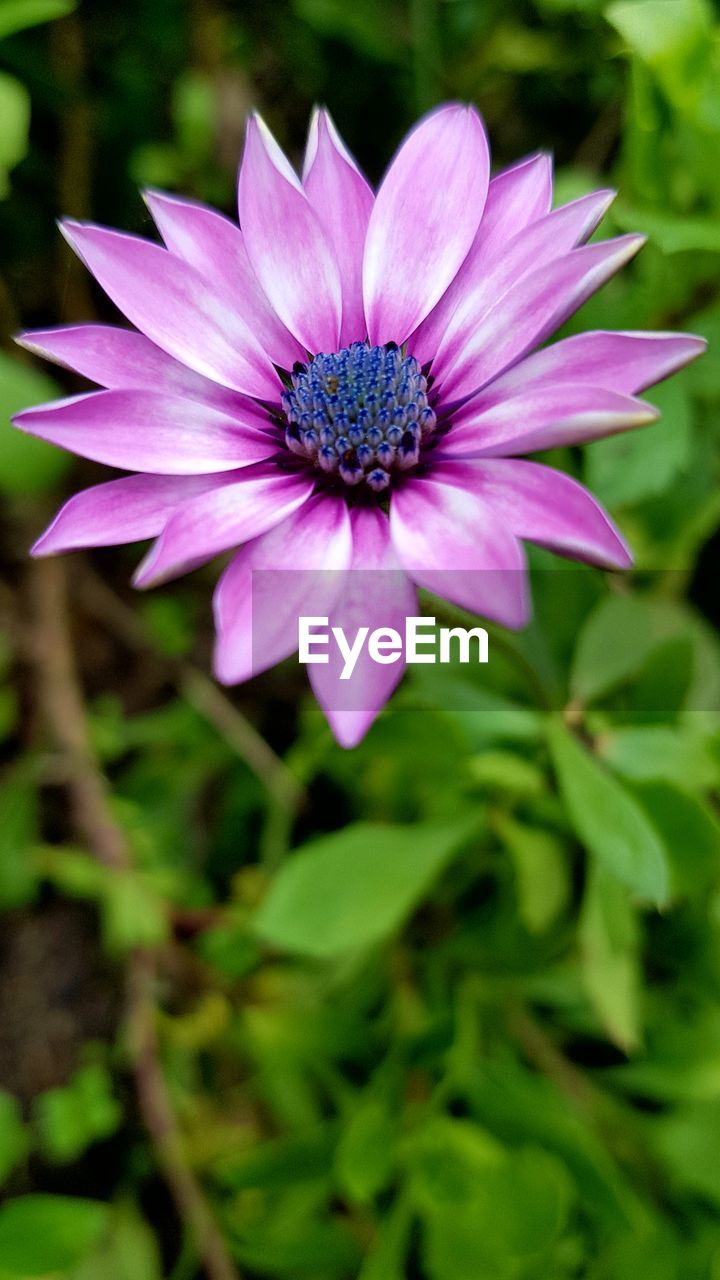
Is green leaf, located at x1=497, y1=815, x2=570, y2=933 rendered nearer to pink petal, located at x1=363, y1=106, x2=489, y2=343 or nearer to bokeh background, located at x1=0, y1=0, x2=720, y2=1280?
bokeh background, located at x1=0, y1=0, x2=720, y2=1280

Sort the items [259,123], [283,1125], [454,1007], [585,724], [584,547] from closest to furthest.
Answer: [584,547] < [259,123] < [585,724] < [454,1007] < [283,1125]

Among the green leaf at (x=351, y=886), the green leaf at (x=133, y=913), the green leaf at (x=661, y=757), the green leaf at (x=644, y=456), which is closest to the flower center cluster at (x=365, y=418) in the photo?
the green leaf at (x=644, y=456)

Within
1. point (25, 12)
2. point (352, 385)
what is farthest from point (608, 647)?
point (25, 12)

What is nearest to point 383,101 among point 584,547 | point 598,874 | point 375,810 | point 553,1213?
point 375,810

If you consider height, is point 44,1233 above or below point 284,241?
below

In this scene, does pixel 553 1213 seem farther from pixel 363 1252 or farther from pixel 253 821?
pixel 253 821

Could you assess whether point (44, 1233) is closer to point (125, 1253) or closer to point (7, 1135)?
point (7, 1135)

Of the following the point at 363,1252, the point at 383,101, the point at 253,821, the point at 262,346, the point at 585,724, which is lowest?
the point at 363,1252
